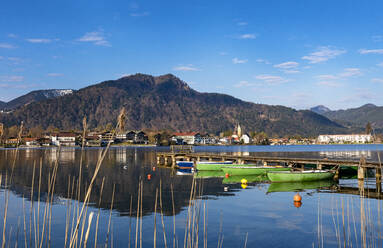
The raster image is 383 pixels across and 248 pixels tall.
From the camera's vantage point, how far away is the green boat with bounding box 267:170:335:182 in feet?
137

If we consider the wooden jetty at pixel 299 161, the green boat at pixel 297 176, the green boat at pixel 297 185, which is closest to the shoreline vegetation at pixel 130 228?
the green boat at pixel 297 185

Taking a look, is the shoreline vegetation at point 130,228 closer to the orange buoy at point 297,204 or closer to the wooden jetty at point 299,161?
the orange buoy at point 297,204

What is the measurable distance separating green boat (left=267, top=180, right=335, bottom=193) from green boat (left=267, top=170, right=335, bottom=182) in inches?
21.9

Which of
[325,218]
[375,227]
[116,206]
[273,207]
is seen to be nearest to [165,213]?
[116,206]

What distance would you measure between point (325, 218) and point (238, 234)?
7943 mm

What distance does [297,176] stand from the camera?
41969 millimetres

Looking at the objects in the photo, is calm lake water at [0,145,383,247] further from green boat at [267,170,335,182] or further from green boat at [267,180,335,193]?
green boat at [267,170,335,182]

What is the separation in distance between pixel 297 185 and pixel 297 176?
4.16 ft

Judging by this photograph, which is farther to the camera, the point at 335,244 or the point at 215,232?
the point at 215,232

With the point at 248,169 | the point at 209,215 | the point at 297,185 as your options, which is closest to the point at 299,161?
the point at 248,169

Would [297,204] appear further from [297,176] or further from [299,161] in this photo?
[299,161]

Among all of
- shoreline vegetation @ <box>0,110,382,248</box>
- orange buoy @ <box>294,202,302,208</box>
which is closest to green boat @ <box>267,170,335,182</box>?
orange buoy @ <box>294,202,302,208</box>

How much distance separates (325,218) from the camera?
2531 centimetres

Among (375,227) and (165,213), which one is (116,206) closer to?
(165,213)
